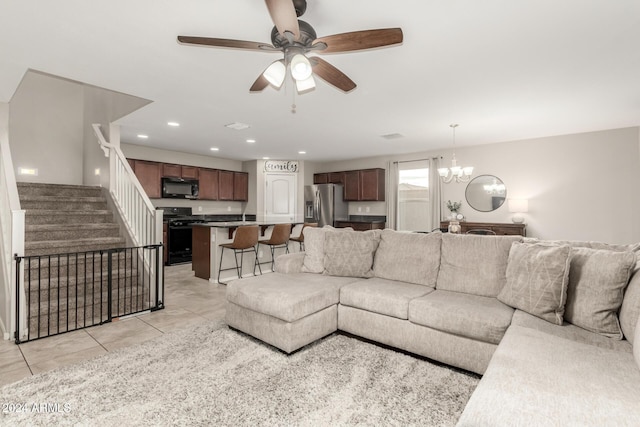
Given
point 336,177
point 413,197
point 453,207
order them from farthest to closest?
point 336,177, point 413,197, point 453,207

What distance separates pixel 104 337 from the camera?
276 cm

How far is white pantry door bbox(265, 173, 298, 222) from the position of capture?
8062 millimetres

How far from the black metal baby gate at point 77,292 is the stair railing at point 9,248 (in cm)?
5

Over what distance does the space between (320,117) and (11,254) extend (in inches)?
139

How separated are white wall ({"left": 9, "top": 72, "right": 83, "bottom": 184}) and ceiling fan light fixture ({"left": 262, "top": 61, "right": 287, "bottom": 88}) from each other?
545 cm

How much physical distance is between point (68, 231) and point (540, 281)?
5054mm

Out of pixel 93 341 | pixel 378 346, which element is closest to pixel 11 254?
pixel 93 341

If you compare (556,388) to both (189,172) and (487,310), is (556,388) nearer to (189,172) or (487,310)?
(487,310)

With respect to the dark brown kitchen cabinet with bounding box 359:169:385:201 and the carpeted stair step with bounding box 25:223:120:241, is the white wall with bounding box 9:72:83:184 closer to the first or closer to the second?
the carpeted stair step with bounding box 25:223:120:241

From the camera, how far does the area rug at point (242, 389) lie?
170cm

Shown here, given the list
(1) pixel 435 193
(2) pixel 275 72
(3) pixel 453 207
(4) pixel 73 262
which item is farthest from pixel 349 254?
(1) pixel 435 193

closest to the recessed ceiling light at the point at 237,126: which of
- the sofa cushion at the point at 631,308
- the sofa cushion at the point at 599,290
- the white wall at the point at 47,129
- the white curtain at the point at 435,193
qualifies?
the white wall at the point at 47,129

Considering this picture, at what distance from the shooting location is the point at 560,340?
165 centimetres

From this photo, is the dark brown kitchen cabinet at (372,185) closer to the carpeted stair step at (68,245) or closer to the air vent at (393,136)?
the air vent at (393,136)
